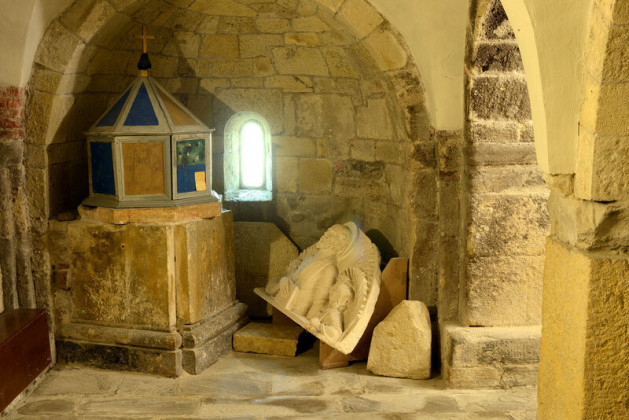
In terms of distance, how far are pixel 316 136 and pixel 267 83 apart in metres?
0.61

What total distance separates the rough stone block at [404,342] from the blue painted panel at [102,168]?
2045mm

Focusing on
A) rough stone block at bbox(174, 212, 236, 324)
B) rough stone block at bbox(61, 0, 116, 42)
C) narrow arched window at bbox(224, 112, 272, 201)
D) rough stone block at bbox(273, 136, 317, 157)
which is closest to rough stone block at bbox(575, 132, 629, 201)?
rough stone block at bbox(174, 212, 236, 324)

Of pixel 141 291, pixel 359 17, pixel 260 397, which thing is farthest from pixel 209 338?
pixel 359 17

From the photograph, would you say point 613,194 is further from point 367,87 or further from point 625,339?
point 367,87

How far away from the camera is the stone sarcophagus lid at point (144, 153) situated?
183 inches

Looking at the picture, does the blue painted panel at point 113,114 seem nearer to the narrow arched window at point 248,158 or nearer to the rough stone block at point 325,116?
the narrow arched window at point 248,158

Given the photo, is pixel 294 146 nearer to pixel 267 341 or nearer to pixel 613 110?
pixel 267 341

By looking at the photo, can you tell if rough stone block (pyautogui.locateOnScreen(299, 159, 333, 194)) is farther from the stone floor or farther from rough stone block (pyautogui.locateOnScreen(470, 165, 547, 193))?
rough stone block (pyautogui.locateOnScreen(470, 165, 547, 193))

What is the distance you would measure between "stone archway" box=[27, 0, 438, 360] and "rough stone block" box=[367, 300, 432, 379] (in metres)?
0.24

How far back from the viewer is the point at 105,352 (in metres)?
4.83

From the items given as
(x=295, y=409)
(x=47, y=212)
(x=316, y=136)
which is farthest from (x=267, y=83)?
(x=295, y=409)

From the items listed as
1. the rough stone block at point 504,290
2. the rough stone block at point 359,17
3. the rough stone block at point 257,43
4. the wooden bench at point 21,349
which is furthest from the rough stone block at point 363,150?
the wooden bench at point 21,349

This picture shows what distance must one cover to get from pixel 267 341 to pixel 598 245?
3196 mm

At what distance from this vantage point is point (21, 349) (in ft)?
13.6
